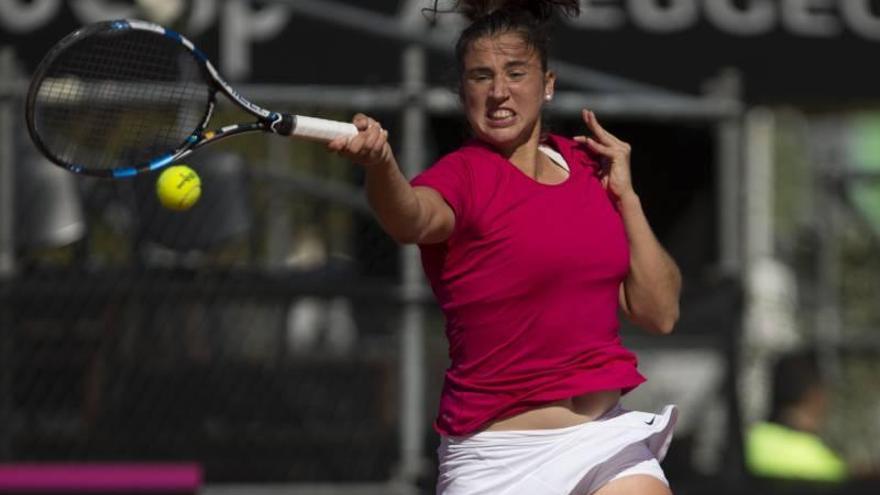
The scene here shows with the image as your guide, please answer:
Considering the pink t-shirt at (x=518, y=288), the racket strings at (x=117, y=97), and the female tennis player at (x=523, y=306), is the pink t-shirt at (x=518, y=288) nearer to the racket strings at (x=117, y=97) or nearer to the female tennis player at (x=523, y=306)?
the female tennis player at (x=523, y=306)

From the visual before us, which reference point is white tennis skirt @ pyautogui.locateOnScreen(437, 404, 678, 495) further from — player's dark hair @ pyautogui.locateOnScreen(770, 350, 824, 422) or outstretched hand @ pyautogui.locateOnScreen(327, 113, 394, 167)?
player's dark hair @ pyautogui.locateOnScreen(770, 350, 824, 422)

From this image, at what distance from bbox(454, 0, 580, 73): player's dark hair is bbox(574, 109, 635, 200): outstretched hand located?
242 millimetres

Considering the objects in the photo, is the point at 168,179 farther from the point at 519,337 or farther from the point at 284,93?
the point at 284,93

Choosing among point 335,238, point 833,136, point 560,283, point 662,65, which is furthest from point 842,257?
point 560,283

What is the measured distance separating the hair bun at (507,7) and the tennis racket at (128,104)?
580mm

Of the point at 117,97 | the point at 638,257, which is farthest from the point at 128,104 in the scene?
the point at 638,257

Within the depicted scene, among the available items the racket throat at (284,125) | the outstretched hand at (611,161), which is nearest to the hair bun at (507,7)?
the outstretched hand at (611,161)

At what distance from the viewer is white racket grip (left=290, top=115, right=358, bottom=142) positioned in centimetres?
377

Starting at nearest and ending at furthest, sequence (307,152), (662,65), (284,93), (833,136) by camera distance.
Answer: (284,93)
(662,65)
(307,152)
(833,136)

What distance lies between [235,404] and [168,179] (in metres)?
3.13

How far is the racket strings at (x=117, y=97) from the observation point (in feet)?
17.1

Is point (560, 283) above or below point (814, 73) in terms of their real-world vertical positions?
below

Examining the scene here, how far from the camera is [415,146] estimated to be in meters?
6.98

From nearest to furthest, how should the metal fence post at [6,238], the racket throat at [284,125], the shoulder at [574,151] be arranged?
1. the racket throat at [284,125]
2. the shoulder at [574,151]
3. the metal fence post at [6,238]
